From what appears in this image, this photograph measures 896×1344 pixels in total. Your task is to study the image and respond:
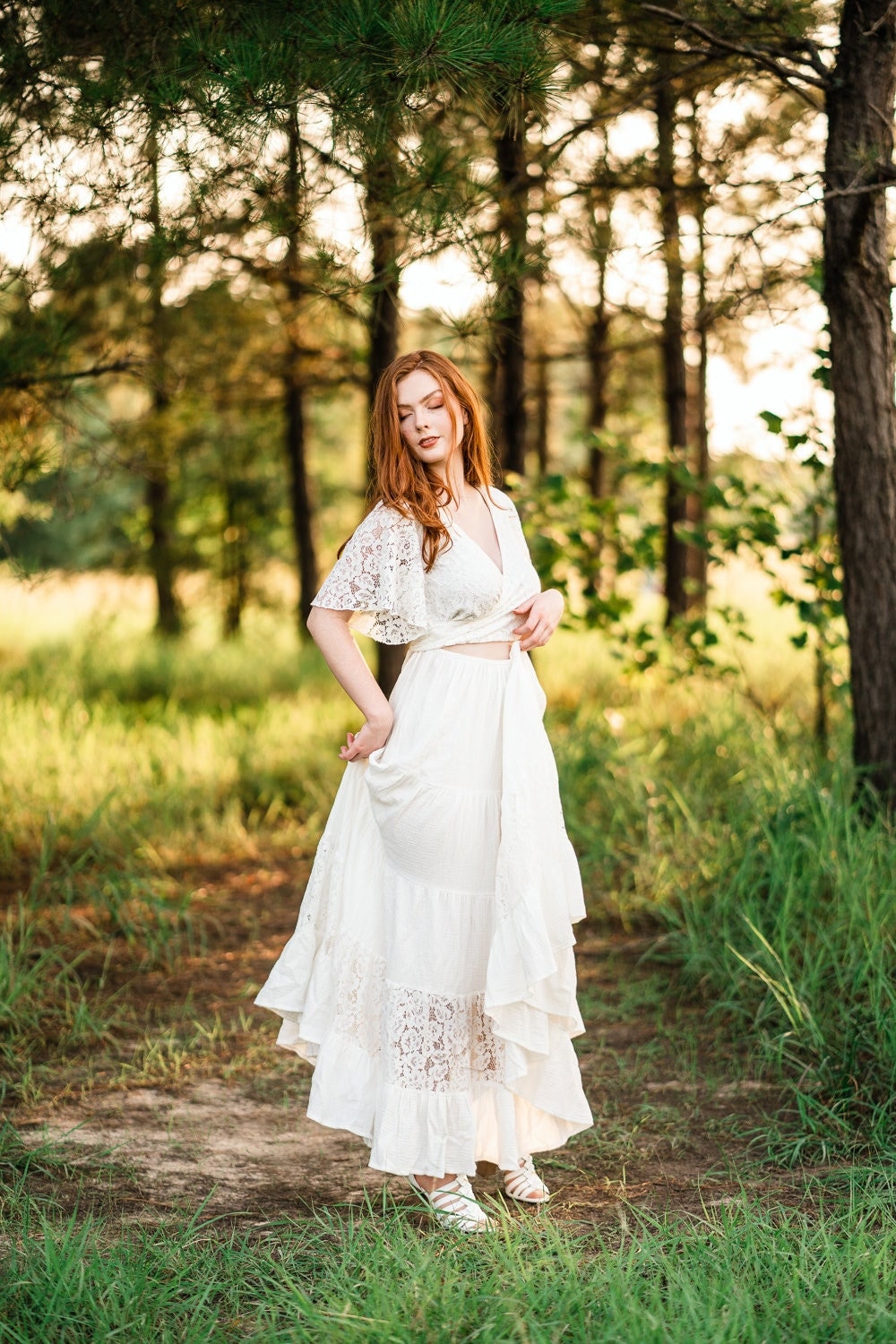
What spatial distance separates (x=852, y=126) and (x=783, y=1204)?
357cm

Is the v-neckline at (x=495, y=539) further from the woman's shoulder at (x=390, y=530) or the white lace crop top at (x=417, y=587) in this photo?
the woman's shoulder at (x=390, y=530)

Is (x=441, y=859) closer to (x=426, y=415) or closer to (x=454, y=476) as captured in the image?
(x=454, y=476)

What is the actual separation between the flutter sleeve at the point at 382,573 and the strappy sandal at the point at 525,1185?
4.64 feet

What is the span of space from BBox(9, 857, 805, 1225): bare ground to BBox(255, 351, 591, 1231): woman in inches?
12.0

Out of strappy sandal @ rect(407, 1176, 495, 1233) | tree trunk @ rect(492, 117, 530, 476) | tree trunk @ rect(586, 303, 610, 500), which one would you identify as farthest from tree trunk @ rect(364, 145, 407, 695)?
tree trunk @ rect(586, 303, 610, 500)

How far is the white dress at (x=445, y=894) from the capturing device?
2982mm

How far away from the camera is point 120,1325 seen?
2.47m

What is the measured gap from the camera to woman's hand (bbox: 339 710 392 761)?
3.03 m

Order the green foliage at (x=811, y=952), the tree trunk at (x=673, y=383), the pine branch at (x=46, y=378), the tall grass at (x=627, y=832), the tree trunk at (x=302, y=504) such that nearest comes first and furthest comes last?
the green foliage at (x=811, y=952)
the tall grass at (x=627, y=832)
the pine branch at (x=46, y=378)
the tree trunk at (x=673, y=383)
the tree trunk at (x=302, y=504)

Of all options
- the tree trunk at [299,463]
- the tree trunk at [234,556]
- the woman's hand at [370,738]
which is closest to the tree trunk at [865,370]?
the woman's hand at [370,738]

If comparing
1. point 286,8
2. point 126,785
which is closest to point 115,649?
point 126,785

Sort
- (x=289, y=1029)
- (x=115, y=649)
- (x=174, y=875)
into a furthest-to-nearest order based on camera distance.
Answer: (x=115, y=649), (x=174, y=875), (x=289, y=1029)

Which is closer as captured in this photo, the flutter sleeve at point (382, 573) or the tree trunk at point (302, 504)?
the flutter sleeve at point (382, 573)

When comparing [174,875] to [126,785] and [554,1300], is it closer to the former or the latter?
[126,785]
